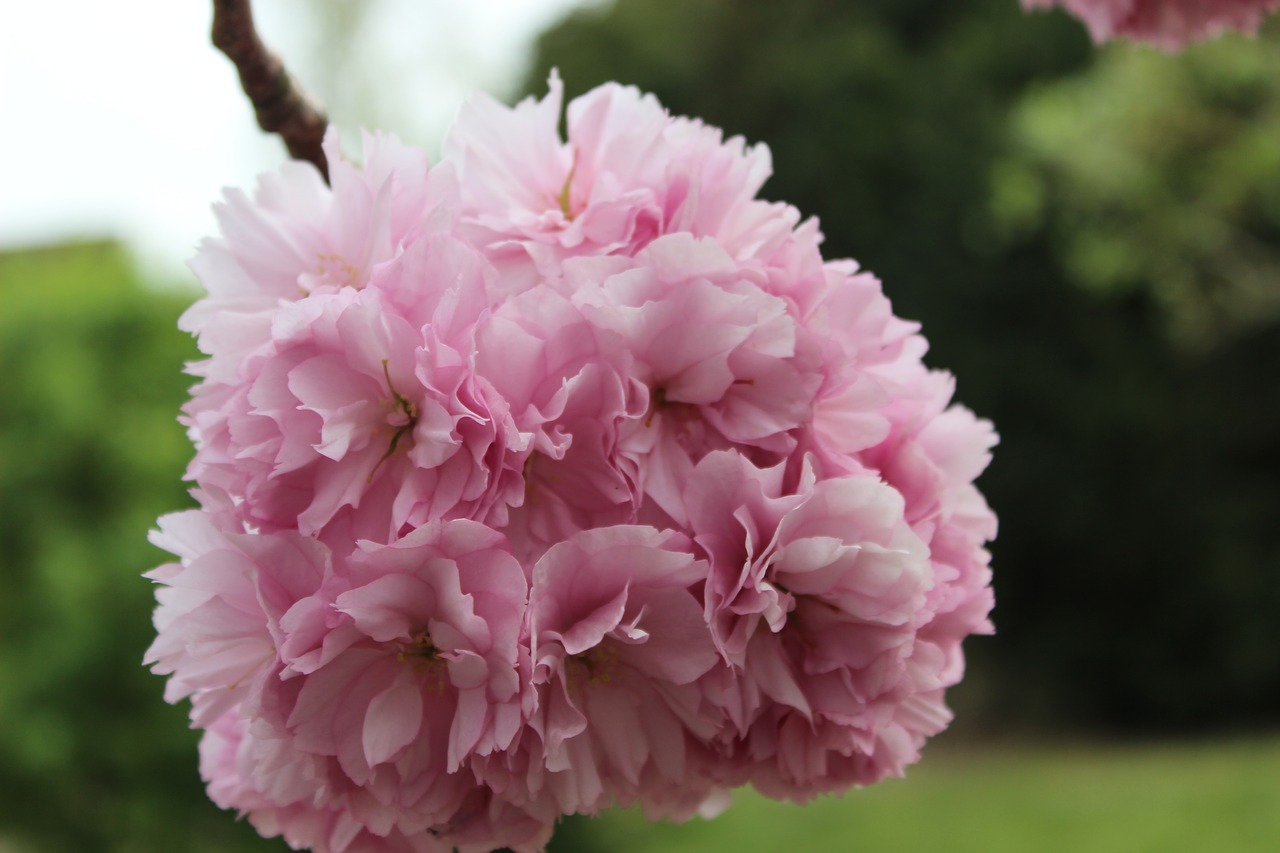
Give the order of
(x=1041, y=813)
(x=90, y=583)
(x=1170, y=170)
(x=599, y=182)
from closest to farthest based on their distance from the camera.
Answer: (x=599, y=182), (x=90, y=583), (x=1170, y=170), (x=1041, y=813)

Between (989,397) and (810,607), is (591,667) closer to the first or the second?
(810,607)

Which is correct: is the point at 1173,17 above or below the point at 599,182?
above

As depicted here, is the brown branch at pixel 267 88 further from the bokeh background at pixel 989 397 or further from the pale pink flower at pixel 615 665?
the bokeh background at pixel 989 397

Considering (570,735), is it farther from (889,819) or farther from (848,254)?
(848,254)

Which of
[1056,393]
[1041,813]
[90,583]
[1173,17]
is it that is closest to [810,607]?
[1173,17]

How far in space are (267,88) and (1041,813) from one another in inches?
303

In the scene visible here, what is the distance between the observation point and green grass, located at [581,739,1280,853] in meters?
6.62

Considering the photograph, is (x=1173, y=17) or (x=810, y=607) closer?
(x=810, y=607)

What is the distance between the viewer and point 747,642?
741mm

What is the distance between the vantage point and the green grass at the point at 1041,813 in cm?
662

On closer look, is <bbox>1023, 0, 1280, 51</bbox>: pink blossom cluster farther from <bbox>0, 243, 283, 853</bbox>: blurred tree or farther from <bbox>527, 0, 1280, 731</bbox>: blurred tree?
<bbox>527, 0, 1280, 731</bbox>: blurred tree

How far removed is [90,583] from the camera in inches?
209

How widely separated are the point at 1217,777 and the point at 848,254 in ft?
15.8

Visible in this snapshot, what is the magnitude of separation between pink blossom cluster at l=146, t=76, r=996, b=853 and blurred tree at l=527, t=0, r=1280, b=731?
8294mm
